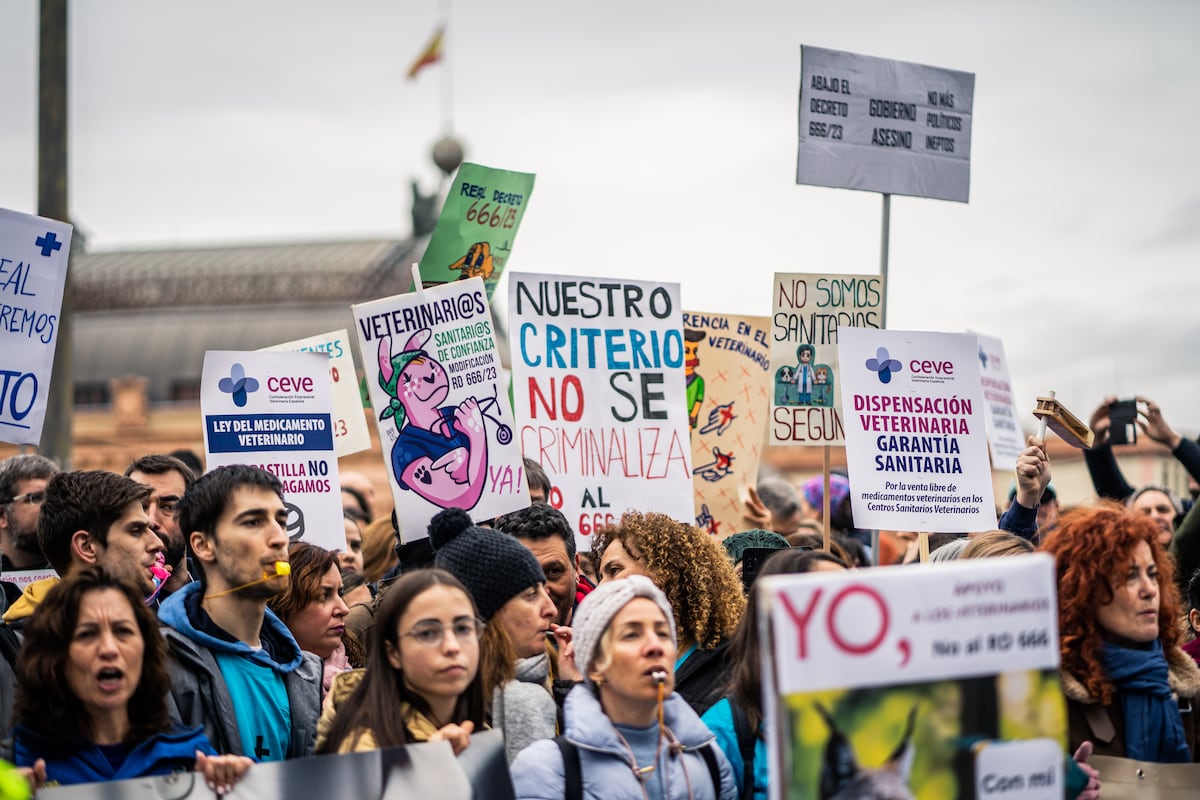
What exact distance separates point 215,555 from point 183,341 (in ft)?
131

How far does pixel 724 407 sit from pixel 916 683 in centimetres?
550

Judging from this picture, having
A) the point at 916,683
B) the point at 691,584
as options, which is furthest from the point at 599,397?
the point at 916,683

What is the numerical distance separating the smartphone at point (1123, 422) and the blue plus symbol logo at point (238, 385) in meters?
4.24

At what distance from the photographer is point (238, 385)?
6.68 metres

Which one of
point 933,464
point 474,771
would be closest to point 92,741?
point 474,771

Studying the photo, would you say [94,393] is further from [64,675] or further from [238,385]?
[64,675]

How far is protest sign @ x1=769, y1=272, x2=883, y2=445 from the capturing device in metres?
7.54

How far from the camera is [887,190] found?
7785 mm

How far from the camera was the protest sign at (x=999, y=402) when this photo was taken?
902cm

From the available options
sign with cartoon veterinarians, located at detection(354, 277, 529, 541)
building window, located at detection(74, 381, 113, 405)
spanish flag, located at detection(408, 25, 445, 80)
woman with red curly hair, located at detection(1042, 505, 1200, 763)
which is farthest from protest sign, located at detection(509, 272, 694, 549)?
building window, located at detection(74, 381, 113, 405)

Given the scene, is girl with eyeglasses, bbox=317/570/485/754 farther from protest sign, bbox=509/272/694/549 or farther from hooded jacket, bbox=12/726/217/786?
protest sign, bbox=509/272/694/549

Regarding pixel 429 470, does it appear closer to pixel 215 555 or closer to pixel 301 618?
pixel 301 618

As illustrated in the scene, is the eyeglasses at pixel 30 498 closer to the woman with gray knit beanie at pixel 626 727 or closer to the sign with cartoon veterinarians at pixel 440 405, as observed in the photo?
the sign with cartoon veterinarians at pixel 440 405

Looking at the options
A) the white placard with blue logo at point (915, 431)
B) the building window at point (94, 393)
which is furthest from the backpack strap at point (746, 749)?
the building window at point (94, 393)
